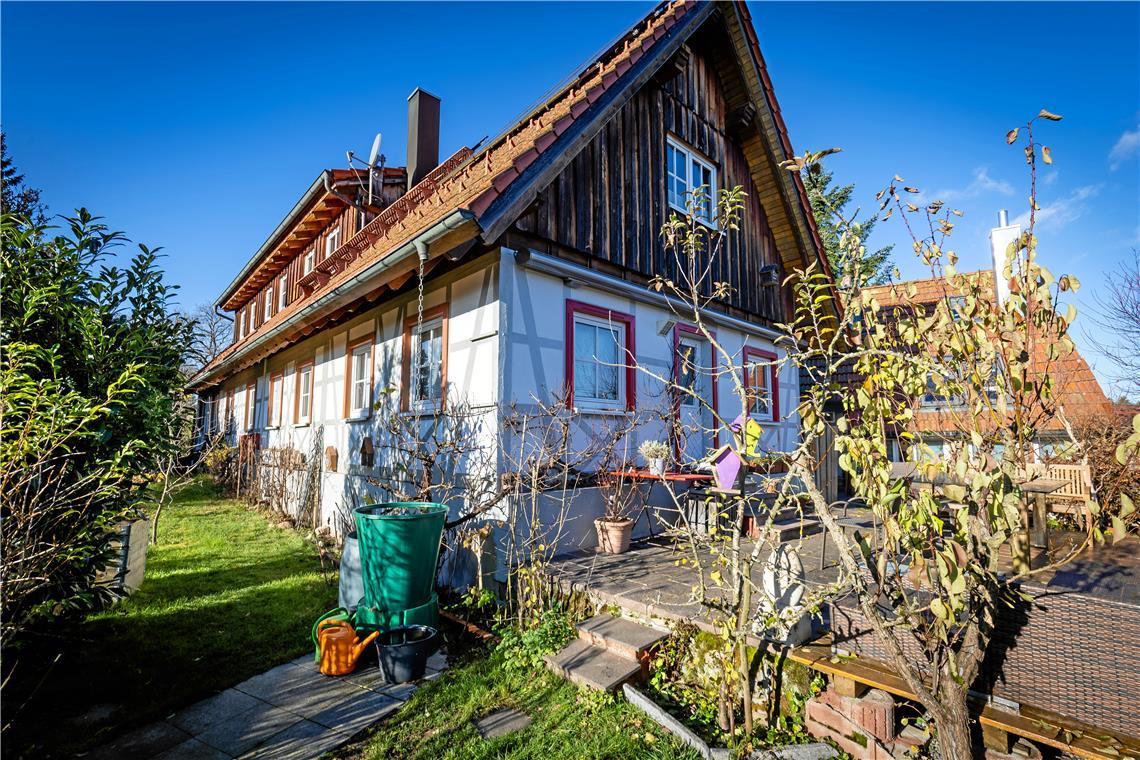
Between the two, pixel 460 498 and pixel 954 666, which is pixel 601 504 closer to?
pixel 460 498

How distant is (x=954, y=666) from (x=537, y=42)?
9618mm

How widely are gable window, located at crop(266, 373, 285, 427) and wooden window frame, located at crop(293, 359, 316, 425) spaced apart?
46.0 inches

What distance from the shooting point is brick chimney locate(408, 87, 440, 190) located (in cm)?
1118

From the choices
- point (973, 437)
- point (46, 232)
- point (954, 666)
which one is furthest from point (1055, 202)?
point (46, 232)

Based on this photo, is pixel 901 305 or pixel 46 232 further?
pixel 46 232

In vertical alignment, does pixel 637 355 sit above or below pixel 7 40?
below

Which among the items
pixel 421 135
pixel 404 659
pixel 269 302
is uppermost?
pixel 421 135

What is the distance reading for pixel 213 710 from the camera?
138 inches

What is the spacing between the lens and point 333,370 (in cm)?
962

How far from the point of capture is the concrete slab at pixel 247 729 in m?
3.12

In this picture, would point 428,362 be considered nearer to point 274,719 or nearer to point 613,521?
point 613,521

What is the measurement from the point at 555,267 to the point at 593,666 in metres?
4.07

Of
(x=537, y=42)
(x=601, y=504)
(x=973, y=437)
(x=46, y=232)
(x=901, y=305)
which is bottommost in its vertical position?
(x=601, y=504)

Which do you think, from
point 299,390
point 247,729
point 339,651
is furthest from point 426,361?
point 299,390
